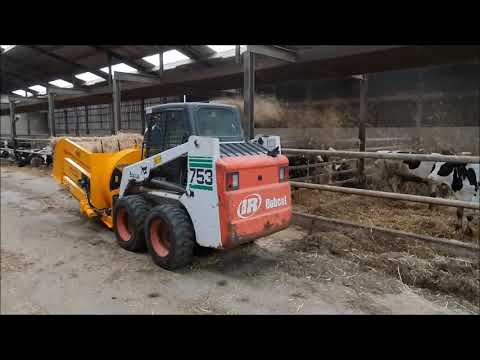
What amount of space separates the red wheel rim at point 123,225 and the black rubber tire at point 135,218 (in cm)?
4

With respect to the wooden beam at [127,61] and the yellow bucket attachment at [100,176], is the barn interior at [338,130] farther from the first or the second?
the yellow bucket attachment at [100,176]

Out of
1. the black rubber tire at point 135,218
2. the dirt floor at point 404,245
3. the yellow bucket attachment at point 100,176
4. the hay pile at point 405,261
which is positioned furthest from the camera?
the yellow bucket attachment at point 100,176

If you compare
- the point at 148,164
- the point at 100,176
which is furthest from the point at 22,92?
the point at 148,164

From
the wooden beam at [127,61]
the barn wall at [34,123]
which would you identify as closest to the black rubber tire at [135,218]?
the wooden beam at [127,61]

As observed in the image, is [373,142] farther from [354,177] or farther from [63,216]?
[63,216]

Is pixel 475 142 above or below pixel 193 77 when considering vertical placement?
below

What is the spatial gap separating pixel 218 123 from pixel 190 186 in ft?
3.38

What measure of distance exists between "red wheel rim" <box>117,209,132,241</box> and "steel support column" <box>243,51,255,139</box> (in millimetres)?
2636

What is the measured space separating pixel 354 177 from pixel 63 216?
615 cm

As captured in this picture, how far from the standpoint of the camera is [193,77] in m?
9.37

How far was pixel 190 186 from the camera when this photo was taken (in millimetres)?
4074

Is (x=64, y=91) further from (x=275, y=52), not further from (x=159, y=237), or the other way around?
(x=159, y=237)

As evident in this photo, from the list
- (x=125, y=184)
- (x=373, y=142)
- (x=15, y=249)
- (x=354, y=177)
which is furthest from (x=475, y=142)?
(x=15, y=249)

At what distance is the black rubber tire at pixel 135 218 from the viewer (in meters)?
4.61
